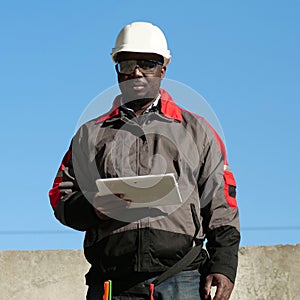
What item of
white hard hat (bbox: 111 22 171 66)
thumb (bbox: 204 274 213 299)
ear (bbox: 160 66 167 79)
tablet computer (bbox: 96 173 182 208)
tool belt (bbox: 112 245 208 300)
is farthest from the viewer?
ear (bbox: 160 66 167 79)

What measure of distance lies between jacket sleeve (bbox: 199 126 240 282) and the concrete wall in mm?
3383

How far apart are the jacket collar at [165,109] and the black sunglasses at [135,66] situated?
0.14 metres

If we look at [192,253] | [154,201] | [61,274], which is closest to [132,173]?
[154,201]

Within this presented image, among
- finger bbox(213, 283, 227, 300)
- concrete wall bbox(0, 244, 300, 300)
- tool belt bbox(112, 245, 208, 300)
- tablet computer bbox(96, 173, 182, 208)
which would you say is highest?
tablet computer bbox(96, 173, 182, 208)

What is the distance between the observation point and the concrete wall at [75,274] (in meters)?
7.57

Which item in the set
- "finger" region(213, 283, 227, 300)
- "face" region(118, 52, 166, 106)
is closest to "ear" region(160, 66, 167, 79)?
"face" region(118, 52, 166, 106)

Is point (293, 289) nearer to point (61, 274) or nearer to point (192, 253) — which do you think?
point (61, 274)

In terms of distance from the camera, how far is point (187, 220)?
Result: 4.11 meters

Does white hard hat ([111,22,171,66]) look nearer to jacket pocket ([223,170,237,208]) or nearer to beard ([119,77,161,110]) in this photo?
beard ([119,77,161,110])

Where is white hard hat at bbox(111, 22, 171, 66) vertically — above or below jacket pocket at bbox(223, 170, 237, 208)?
above

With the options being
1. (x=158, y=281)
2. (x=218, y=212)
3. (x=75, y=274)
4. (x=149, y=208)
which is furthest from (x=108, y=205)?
(x=75, y=274)

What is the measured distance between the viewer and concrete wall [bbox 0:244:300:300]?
7.57m

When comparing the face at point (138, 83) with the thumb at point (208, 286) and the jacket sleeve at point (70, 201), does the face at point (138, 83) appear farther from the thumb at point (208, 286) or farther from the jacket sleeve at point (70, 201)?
the thumb at point (208, 286)

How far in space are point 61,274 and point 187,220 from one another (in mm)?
3730
